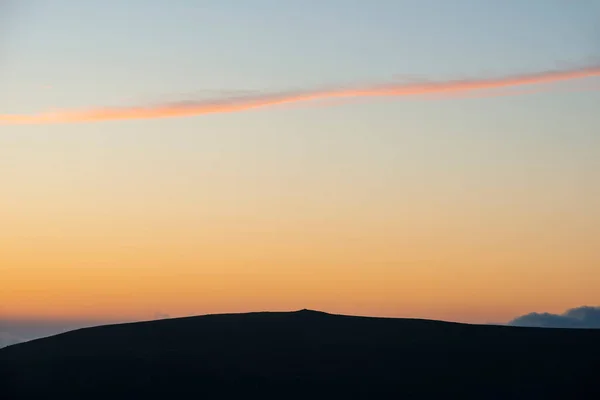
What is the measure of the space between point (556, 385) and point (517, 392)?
143cm

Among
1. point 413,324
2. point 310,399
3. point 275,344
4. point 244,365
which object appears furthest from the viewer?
point 413,324

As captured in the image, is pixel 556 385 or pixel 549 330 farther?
pixel 549 330

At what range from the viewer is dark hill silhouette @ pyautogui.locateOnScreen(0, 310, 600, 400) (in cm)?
3488

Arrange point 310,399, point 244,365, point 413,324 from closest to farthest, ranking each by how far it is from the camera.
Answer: point 310,399 < point 244,365 < point 413,324

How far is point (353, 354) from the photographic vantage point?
128 feet

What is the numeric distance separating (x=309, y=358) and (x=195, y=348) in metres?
4.25

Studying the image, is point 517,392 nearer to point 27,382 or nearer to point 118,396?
point 118,396

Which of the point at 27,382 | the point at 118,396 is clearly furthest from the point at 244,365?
the point at 27,382

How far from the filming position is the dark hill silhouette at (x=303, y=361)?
3488 centimetres

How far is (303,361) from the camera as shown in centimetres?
3797

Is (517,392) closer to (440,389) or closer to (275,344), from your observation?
(440,389)

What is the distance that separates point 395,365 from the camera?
37562mm

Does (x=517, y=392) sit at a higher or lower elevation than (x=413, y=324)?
lower

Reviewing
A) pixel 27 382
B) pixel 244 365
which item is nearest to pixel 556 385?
pixel 244 365
